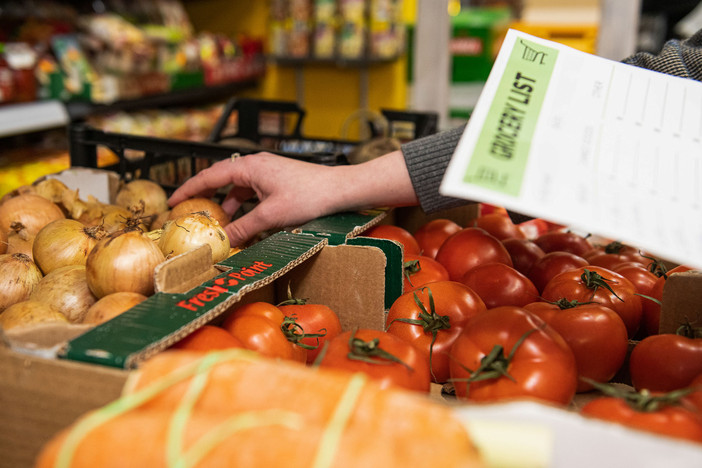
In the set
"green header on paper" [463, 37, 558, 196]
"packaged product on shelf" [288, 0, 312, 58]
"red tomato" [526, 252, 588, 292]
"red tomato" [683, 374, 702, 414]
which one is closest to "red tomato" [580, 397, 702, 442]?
"red tomato" [683, 374, 702, 414]

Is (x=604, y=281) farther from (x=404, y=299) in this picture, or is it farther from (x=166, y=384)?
(x=166, y=384)

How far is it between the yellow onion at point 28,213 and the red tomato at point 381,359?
95 cm

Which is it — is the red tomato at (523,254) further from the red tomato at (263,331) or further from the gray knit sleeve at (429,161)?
the red tomato at (263,331)

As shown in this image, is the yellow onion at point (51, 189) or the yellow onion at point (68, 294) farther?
the yellow onion at point (51, 189)

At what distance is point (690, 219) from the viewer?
867 mm

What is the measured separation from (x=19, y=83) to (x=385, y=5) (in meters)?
2.88

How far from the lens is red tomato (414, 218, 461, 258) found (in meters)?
1.84

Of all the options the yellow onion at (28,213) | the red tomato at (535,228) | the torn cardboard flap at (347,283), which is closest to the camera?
the torn cardboard flap at (347,283)

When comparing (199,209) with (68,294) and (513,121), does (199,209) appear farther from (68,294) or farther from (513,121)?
(513,121)

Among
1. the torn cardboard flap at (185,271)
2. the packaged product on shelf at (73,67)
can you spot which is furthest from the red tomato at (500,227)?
the packaged product on shelf at (73,67)

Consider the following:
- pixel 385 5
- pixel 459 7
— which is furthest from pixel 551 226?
pixel 459 7

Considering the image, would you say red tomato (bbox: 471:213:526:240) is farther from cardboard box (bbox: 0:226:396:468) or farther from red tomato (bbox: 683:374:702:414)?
red tomato (bbox: 683:374:702:414)

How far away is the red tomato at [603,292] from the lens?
1404mm

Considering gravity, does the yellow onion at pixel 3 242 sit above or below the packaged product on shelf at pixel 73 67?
below
